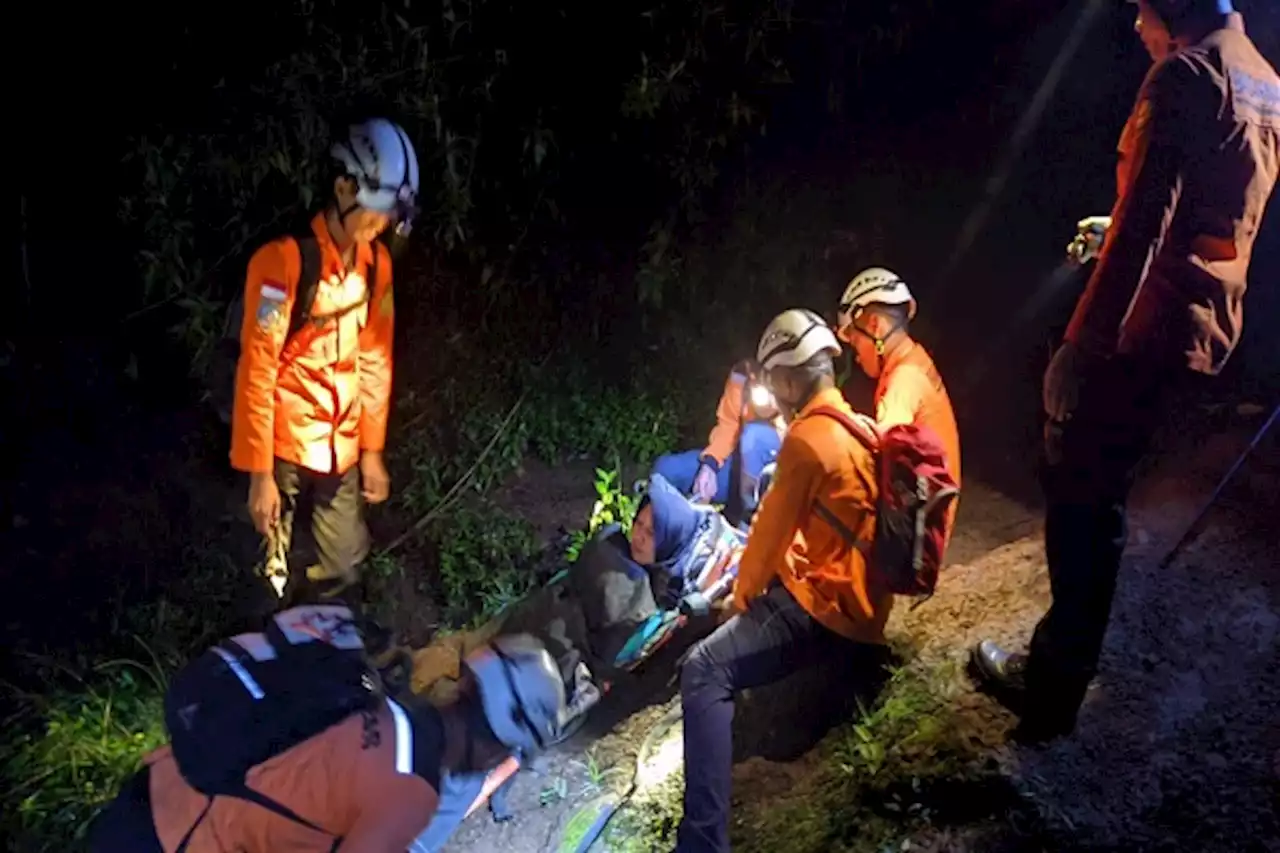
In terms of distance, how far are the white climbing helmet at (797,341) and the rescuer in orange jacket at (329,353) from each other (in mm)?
1821

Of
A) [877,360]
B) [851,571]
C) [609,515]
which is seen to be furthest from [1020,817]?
[609,515]

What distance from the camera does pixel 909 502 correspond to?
3.94 meters

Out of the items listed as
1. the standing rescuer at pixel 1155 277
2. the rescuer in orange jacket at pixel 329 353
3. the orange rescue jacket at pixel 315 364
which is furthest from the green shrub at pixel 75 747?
the standing rescuer at pixel 1155 277

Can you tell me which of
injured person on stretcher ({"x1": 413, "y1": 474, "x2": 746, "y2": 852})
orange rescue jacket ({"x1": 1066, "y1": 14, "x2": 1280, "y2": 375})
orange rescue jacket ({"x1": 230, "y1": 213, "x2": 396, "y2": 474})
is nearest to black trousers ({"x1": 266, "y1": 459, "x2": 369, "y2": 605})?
orange rescue jacket ({"x1": 230, "y1": 213, "x2": 396, "y2": 474})

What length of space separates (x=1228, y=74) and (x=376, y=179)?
331 cm

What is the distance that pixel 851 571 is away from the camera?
416cm

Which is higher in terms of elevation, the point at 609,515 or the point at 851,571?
the point at 851,571

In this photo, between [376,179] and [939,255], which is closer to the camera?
[376,179]

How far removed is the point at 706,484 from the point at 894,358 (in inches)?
59.8

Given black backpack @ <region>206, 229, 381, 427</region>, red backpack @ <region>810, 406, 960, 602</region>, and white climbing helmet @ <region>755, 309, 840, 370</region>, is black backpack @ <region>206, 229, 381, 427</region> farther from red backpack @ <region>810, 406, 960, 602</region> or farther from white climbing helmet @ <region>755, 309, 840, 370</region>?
red backpack @ <region>810, 406, 960, 602</region>

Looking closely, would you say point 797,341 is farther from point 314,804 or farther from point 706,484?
point 314,804

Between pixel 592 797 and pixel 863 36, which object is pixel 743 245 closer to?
pixel 863 36

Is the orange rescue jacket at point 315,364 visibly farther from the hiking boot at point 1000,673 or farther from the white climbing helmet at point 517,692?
the hiking boot at point 1000,673

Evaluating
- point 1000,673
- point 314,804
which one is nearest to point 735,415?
point 1000,673
